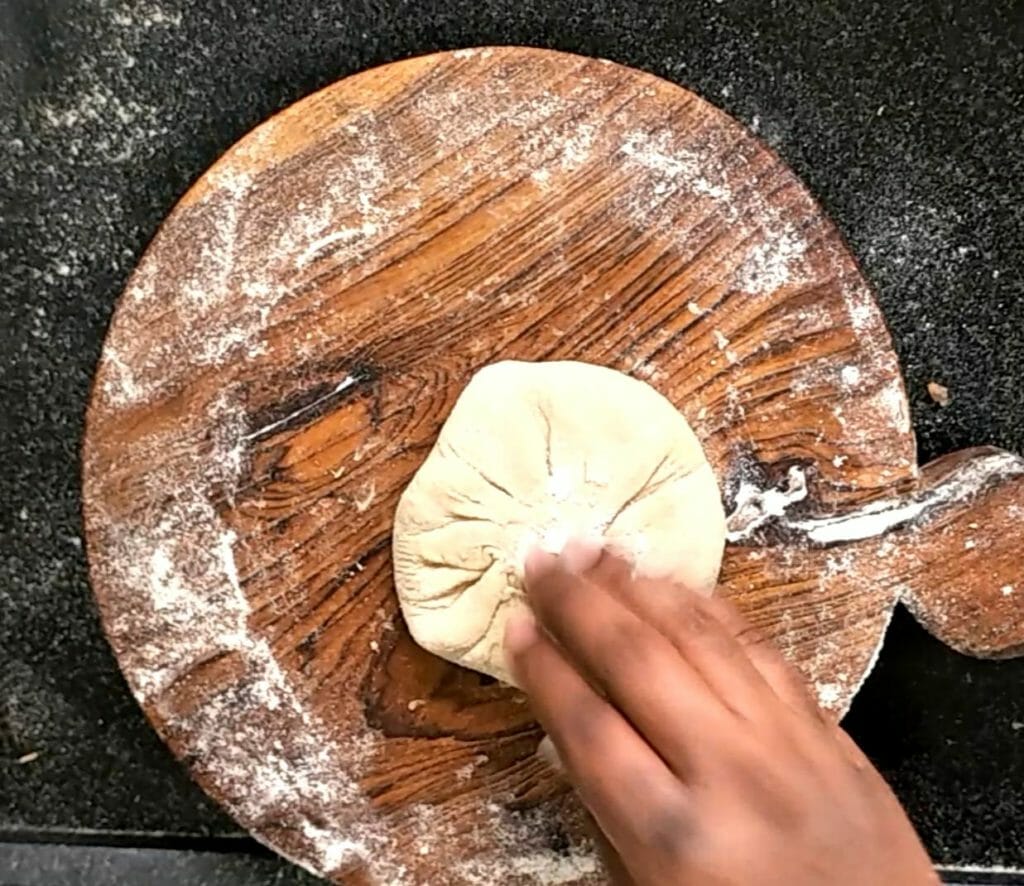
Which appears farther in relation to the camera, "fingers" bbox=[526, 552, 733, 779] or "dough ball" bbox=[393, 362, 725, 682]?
"dough ball" bbox=[393, 362, 725, 682]

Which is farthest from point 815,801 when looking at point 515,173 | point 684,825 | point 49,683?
point 49,683

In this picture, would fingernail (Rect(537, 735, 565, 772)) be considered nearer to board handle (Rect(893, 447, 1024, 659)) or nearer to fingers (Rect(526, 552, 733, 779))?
fingers (Rect(526, 552, 733, 779))

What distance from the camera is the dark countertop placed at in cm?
148

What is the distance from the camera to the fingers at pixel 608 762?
82 centimetres

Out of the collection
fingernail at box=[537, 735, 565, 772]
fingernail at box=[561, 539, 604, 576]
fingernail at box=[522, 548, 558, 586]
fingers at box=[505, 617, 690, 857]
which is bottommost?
fingernail at box=[537, 735, 565, 772]

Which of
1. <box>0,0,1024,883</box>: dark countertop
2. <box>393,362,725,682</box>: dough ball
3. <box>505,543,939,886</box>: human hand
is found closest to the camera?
<box>505,543,939,886</box>: human hand

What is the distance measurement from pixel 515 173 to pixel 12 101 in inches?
27.3

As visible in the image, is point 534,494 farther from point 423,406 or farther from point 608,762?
point 608,762

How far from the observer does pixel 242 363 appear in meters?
1.16

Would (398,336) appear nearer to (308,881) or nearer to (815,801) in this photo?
(815,801)

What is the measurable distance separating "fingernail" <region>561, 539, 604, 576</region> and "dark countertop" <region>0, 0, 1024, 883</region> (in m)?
0.62

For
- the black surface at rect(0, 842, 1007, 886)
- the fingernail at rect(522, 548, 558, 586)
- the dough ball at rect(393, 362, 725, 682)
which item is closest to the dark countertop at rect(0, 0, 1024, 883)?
the black surface at rect(0, 842, 1007, 886)

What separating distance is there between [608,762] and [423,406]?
437mm

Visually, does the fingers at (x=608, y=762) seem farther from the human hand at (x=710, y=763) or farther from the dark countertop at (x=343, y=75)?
the dark countertop at (x=343, y=75)
